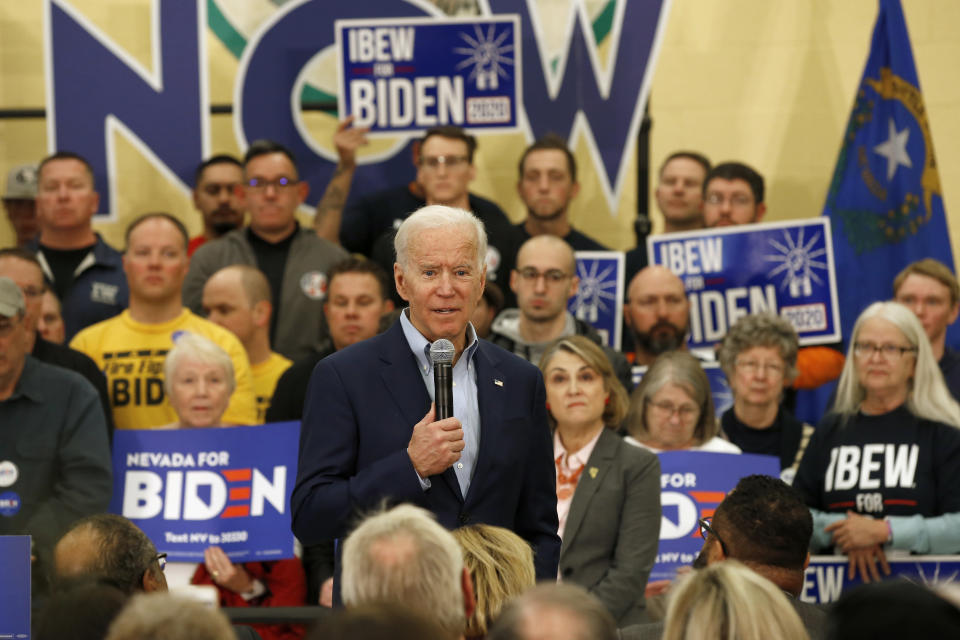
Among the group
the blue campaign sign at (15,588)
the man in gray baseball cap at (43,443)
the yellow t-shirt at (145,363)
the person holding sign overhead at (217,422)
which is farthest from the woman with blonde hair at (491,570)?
the yellow t-shirt at (145,363)

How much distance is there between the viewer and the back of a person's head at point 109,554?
3166mm

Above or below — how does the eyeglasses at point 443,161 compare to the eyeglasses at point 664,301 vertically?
above

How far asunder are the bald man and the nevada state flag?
242cm

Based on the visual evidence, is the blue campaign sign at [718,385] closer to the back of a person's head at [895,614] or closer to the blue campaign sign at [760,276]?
the blue campaign sign at [760,276]

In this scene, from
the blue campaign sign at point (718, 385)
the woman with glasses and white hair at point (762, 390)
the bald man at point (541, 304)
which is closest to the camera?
the woman with glasses and white hair at point (762, 390)

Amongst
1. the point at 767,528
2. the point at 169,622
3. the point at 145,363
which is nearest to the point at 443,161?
the point at 145,363

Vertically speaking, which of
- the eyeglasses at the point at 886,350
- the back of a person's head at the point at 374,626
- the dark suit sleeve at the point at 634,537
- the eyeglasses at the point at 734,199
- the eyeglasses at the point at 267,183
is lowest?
the dark suit sleeve at the point at 634,537

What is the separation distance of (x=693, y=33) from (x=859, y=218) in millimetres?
1924

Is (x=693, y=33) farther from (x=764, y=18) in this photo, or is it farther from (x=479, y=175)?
(x=479, y=175)

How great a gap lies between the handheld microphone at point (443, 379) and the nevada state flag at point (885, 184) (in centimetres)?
546

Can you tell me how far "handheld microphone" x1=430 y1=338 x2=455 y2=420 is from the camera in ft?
9.67

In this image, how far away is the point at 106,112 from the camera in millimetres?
8914

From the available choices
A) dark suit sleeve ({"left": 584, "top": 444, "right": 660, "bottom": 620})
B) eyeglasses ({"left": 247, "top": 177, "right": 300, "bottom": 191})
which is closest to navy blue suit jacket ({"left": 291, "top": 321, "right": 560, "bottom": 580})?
dark suit sleeve ({"left": 584, "top": 444, "right": 660, "bottom": 620})

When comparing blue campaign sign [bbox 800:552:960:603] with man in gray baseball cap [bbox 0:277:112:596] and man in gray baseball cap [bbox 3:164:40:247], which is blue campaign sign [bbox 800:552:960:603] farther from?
man in gray baseball cap [bbox 3:164:40:247]
